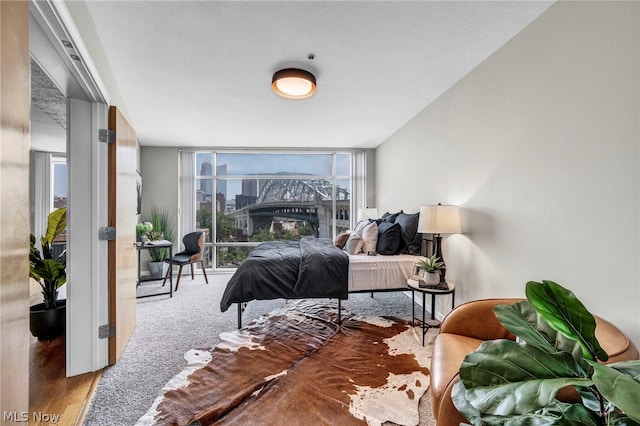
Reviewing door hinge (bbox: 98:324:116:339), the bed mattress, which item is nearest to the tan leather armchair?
the bed mattress

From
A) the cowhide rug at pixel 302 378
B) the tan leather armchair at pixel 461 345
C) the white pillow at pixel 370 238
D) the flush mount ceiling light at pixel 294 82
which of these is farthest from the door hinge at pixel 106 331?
the white pillow at pixel 370 238

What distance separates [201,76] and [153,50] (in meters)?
0.47

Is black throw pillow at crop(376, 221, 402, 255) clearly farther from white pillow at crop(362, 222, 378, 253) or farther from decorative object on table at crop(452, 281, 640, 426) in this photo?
decorative object on table at crop(452, 281, 640, 426)

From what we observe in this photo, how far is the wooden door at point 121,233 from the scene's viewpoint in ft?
7.06

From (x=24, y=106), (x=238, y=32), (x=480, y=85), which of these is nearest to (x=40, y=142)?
(x=238, y=32)

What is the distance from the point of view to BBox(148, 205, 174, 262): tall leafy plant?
4875mm

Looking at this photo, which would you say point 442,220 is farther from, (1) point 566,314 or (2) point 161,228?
(2) point 161,228

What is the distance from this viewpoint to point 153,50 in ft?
7.13

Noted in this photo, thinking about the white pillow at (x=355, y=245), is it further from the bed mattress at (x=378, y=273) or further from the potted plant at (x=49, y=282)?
the potted plant at (x=49, y=282)

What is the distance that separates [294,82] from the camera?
250 centimetres

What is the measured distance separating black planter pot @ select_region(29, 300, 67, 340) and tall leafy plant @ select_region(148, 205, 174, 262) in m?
2.06

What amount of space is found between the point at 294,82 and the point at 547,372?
251 cm

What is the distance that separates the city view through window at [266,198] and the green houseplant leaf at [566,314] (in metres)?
4.94

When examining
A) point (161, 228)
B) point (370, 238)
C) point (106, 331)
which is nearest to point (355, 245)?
point (370, 238)
